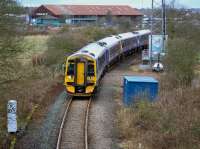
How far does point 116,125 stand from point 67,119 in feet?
7.41

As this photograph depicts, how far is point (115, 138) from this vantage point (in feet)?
57.3

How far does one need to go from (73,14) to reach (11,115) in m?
93.1

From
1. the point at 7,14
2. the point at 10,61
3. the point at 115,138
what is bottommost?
the point at 115,138

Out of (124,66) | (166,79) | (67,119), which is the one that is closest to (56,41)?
(124,66)

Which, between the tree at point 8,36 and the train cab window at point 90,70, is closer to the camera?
the tree at point 8,36

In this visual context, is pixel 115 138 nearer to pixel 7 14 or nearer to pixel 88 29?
pixel 7 14

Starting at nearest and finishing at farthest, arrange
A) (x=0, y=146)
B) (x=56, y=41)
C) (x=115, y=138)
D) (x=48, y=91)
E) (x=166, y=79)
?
(x=0, y=146) → (x=115, y=138) → (x=48, y=91) → (x=166, y=79) → (x=56, y=41)

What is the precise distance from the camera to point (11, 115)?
16844 millimetres

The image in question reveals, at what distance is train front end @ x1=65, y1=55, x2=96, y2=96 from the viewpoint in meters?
25.4

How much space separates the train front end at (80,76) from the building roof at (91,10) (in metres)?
80.5

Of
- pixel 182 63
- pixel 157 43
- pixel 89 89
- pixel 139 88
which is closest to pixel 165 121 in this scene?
pixel 139 88

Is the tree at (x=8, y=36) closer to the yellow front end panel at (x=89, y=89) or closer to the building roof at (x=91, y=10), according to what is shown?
the yellow front end panel at (x=89, y=89)

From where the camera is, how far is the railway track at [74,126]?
16531 mm

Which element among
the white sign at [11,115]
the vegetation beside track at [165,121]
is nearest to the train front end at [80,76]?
the vegetation beside track at [165,121]
